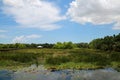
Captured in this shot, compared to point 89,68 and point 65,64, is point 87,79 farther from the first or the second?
point 65,64

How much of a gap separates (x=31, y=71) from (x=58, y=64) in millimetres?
6871

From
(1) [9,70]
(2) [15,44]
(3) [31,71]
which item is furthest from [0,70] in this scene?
(2) [15,44]

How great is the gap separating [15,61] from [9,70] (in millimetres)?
8451

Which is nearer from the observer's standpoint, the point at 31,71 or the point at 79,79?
the point at 79,79

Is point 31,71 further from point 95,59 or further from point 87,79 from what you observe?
point 95,59

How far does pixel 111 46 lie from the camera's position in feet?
289

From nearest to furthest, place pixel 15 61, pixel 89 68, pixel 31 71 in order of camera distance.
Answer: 1. pixel 31 71
2. pixel 89 68
3. pixel 15 61

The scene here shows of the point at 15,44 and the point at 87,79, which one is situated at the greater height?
the point at 15,44

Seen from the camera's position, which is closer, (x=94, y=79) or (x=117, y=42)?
(x=94, y=79)

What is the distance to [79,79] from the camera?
2505 cm

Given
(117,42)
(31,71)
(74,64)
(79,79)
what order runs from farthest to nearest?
(117,42) < (74,64) < (31,71) < (79,79)

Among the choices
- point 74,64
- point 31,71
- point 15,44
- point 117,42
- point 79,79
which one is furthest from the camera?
point 15,44

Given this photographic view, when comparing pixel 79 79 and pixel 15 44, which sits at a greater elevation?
pixel 15 44

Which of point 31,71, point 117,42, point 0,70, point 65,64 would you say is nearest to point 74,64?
point 65,64
